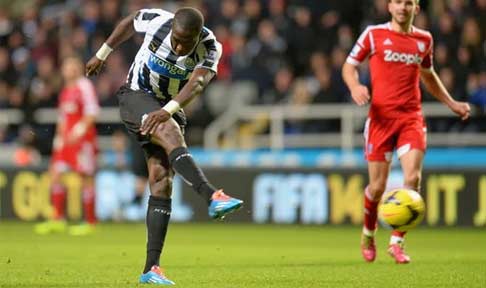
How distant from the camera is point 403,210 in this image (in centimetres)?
994

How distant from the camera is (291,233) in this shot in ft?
55.6

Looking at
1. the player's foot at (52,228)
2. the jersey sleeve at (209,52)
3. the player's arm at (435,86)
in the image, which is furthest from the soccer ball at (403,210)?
the player's foot at (52,228)

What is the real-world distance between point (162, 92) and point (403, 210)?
91.5 inches

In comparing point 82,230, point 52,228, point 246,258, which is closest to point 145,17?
point 246,258

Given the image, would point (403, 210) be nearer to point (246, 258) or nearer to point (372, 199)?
point (372, 199)

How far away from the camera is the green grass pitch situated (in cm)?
918

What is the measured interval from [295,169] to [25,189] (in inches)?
195

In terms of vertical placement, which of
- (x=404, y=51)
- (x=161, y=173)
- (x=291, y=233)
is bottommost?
(x=291, y=233)

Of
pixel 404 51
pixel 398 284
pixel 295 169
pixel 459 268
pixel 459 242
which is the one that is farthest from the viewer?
pixel 295 169

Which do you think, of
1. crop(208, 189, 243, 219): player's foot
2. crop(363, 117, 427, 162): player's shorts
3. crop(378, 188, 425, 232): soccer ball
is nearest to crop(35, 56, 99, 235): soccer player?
crop(363, 117, 427, 162): player's shorts

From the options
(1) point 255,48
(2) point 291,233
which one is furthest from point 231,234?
(1) point 255,48

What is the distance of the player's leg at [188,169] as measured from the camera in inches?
314

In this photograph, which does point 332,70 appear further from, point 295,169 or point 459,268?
point 459,268

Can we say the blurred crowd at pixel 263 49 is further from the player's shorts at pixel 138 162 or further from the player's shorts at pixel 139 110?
Result: the player's shorts at pixel 139 110
